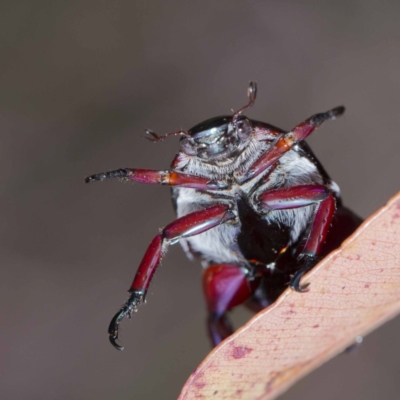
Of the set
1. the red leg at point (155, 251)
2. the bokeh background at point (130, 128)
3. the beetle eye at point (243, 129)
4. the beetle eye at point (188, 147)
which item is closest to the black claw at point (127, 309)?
the red leg at point (155, 251)

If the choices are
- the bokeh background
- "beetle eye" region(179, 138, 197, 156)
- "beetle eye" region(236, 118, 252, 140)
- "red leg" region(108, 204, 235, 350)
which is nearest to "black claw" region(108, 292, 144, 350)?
"red leg" region(108, 204, 235, 350)

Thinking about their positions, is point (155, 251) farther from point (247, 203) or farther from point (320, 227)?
point (320, 227)

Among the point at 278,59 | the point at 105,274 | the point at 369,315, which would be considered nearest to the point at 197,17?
the point at 278,59

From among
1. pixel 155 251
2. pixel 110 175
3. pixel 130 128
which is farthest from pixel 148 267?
pixel 130 128

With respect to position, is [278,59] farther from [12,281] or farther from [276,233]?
[276,233]

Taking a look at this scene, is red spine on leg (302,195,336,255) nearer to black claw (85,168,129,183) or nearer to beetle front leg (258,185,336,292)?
beetle front leg (258,185,336,292)

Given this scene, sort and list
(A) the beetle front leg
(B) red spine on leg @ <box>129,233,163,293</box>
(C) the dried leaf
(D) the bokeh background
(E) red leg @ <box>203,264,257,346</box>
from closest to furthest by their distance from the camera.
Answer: (C) the dried leaf < (A) the beetle front leg < (B) red spine on leg @ <box>129,233,163,293</box> < (E) red leg @ <box>203,264,257,346</box> < (D) the bokeh background

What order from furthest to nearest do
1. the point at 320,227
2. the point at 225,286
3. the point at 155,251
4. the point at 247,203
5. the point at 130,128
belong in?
the point at 130,128, the point at 225,286, the point at 247,203, the point at 155,251, the point at 320,227
